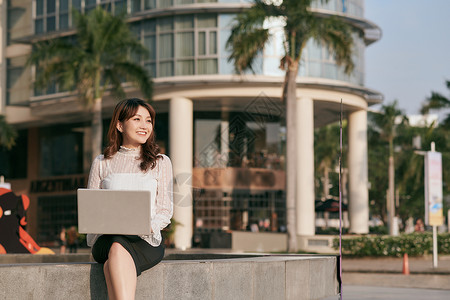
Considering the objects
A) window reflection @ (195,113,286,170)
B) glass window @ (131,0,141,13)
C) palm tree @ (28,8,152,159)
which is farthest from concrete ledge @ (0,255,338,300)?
glass window @ (131,0,141,13)

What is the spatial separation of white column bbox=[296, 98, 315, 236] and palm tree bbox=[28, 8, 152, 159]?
34.0ft

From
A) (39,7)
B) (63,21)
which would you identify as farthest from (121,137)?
(39,7)

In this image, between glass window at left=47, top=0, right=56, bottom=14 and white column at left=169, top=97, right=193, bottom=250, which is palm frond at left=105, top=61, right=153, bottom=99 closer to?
white column at left=169, top=97, right=193, bottom=250

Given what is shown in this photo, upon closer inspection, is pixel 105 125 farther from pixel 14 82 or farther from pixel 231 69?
pixel 231 69

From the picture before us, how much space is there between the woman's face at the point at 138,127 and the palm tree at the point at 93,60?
2481 cm

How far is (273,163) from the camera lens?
143 feet

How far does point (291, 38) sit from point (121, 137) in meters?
22.2

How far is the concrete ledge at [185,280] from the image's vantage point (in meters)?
5.63

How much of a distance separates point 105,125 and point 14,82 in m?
5.70

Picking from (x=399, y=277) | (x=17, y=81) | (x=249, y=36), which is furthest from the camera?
(x=17, y=81)

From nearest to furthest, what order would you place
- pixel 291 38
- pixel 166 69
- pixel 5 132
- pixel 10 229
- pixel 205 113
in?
pixel 10 229, pixel 291 38, pixel 166 69, pixel 5 132, pixel 205 113

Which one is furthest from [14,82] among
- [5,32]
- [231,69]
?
[231,69]

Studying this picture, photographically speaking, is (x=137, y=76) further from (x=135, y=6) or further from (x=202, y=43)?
(x=135, y=6)

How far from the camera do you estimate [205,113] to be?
4206 centimetres
